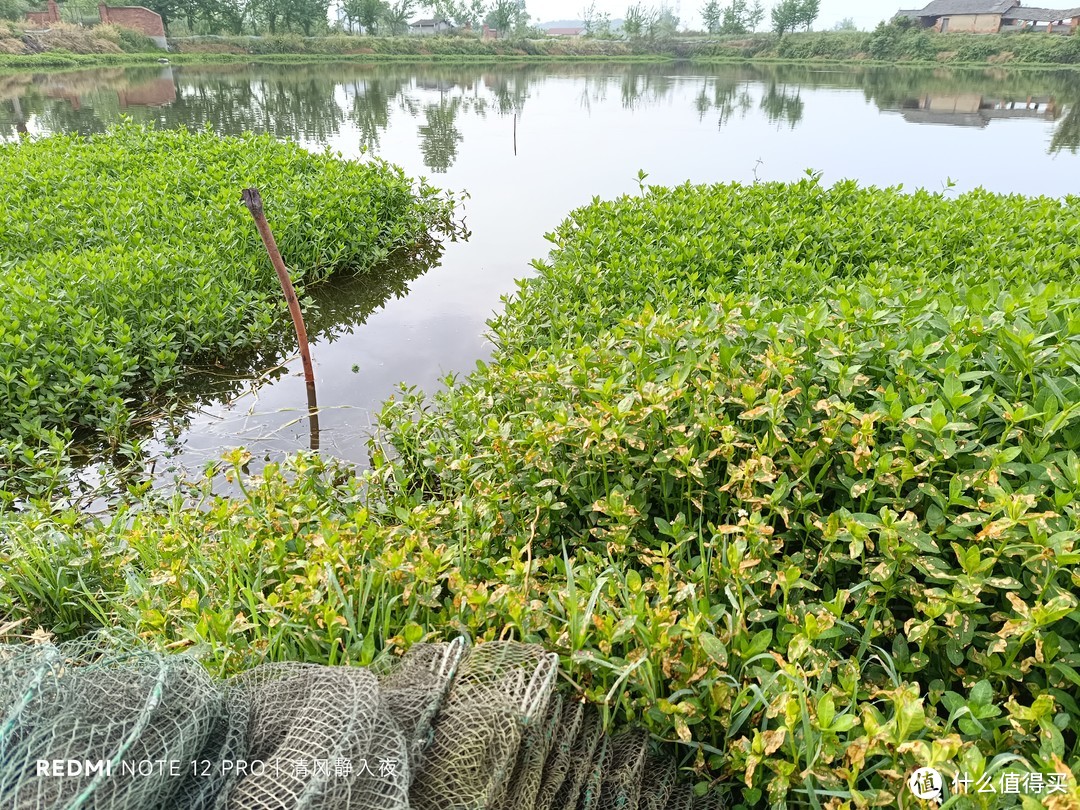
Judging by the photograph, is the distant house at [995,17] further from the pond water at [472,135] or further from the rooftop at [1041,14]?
the pond water at [472,135]

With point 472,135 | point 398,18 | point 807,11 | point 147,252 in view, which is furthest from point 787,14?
point 147,252

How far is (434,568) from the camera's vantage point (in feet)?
6.52

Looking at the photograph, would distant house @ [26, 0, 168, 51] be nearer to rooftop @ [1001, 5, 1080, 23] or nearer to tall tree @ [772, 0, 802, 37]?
tall tree @ [772, 0, 802, 37]

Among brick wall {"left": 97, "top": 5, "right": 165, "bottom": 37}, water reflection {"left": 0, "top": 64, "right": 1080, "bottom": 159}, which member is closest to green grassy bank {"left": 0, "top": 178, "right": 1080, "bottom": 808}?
water reflection {"left": 0, "top": 64, "right": 1080, "bottom": 159}

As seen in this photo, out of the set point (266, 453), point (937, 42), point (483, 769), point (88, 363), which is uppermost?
point (937, 42)

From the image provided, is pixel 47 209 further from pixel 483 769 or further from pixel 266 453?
pixel 483 769

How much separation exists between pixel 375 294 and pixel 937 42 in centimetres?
4871

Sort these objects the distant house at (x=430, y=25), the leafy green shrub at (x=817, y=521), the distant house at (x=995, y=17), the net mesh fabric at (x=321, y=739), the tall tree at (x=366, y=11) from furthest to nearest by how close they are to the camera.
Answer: the distant house at (x=430, y=25), the tall tree at (x=366, y=11), the distant house at (x=995, y=17), the leafy green shrub at (x=817, y=521), the net mesh fabric at (x=321, y=739)

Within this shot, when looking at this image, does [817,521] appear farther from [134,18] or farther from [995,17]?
[995,17]

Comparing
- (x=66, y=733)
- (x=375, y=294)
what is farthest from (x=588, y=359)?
(x=375, y=294)

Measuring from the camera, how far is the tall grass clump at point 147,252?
3.97 m

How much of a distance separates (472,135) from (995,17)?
173 ft

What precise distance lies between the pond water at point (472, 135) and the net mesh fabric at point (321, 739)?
2.72 metres

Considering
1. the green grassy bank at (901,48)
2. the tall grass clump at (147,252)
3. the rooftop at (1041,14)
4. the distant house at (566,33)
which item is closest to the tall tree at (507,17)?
the distant house at (566,33)
